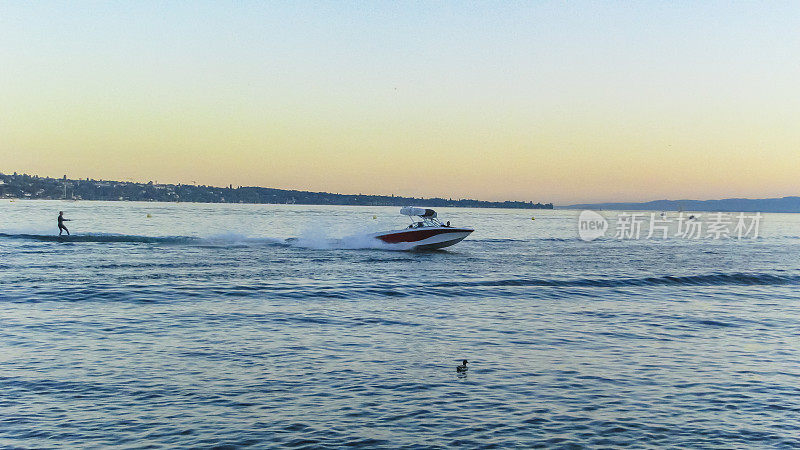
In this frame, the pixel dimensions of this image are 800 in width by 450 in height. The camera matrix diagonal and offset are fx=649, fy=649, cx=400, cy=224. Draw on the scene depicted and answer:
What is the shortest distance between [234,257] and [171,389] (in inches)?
1521

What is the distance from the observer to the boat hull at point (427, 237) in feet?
198

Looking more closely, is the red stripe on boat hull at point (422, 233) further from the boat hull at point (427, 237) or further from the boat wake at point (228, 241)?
the boat wake at point (228, 241)

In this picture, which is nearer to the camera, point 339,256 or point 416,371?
point 416,371

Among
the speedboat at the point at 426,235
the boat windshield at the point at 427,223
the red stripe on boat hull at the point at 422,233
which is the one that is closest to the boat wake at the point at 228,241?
the speedboat at the point at 426,235

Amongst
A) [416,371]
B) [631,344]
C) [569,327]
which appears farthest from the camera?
[569,327]

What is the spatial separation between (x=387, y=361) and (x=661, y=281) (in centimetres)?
3030

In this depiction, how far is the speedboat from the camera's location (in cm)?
6022

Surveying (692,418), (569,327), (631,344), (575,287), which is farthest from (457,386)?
(575,287)

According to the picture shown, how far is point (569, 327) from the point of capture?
2497 centimetres

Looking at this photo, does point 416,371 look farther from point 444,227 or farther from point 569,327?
point 444,227

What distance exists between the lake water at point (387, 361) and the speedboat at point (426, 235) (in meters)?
19.5

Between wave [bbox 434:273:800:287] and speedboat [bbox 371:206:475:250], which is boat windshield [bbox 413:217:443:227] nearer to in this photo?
speedboat [bbox 371:206:475:250]

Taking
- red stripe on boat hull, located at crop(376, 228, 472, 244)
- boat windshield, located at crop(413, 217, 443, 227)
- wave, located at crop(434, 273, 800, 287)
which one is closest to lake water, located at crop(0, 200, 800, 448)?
wave, located at crop(434, 273, 800, 287)

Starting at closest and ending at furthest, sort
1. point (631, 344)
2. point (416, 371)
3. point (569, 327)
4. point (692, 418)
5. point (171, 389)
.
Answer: point (692, 418) < point (171, 389) < point (416, 371) < point (631, 344) < point (569, 327)
